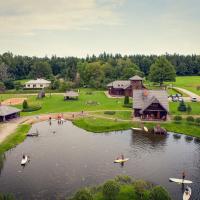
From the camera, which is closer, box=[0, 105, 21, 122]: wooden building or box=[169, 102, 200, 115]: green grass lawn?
box=[0, 105, 21, 122]: wooden building

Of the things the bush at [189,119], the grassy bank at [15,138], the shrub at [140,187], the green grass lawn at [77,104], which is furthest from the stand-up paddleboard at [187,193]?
the green grass lawn at [77,104]

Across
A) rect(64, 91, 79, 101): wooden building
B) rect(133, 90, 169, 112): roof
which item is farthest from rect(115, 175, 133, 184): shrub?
rect(64, 91, 79, 101): wooden building

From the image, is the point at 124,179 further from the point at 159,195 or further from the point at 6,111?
the point at 6,111

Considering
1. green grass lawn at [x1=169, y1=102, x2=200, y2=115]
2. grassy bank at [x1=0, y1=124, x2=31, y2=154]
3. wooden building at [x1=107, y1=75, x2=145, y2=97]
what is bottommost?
grassy bank at [x1=0, y1=124, x2=31, y2=154]

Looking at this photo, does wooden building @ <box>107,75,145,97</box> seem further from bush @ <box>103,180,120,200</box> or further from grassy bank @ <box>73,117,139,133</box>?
bush @ <box>103,180,120,200</box>

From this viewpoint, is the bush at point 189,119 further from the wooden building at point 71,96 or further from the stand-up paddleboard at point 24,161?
the wooden building at point 71,96

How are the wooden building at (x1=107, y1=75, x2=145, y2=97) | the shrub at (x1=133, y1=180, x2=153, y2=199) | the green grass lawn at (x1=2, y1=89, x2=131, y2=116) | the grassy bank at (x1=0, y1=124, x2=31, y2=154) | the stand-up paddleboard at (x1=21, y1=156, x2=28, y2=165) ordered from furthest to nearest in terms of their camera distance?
the wooden building at (x1=107, y1=75, x2=145, y2=97)
the green grass lawn at (x1=2, y1=89, x2=131, y2=116)
the grassy bank at (x1=0, y1=124, x2=31, y2=154)
the stand-up paddleboard at (x1=21, y1=156, x2=28, y2=165)
the shrub at (x1=133, y1=180, x2=153, y2=199)
